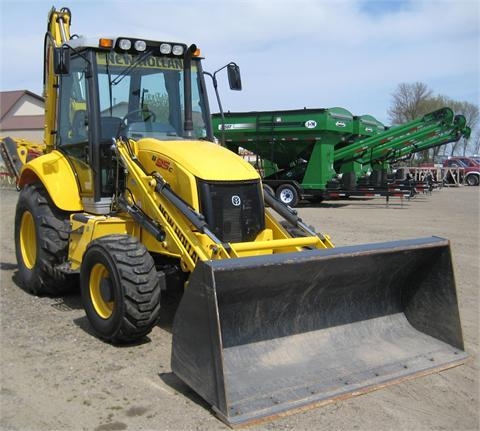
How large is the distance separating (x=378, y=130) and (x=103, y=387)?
1867 cm

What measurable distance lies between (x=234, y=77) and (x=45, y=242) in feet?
8.65

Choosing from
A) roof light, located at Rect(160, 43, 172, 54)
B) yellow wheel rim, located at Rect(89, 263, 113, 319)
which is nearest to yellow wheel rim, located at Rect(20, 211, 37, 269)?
yellow wheel rim, located at Rect(89, 263, 113, 319)

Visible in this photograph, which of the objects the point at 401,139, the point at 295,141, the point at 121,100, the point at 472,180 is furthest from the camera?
the point at 472,180

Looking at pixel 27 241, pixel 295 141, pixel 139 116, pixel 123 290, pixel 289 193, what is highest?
pixel 295 141

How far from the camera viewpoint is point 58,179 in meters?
6.03

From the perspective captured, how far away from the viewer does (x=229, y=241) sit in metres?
4.98

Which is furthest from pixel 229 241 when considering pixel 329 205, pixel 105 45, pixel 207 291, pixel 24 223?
pixel 329 205

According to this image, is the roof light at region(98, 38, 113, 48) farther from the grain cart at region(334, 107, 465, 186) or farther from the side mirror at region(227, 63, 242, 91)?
the grain cart at region(334, 107, 465, 186)

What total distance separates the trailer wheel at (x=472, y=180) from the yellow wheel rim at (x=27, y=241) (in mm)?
30850

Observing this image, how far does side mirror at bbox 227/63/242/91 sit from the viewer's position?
5.93 m

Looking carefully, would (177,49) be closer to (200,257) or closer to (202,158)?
(202,158)

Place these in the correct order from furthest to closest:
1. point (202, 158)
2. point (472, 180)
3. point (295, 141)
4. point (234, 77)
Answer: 1. point (472, 180)
2. point (295, 141)
3. point (234, 77)
4. point (202, 158)

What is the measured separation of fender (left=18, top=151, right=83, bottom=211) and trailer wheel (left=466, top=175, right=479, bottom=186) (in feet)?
101

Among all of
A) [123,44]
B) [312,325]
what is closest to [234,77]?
[123,44]
